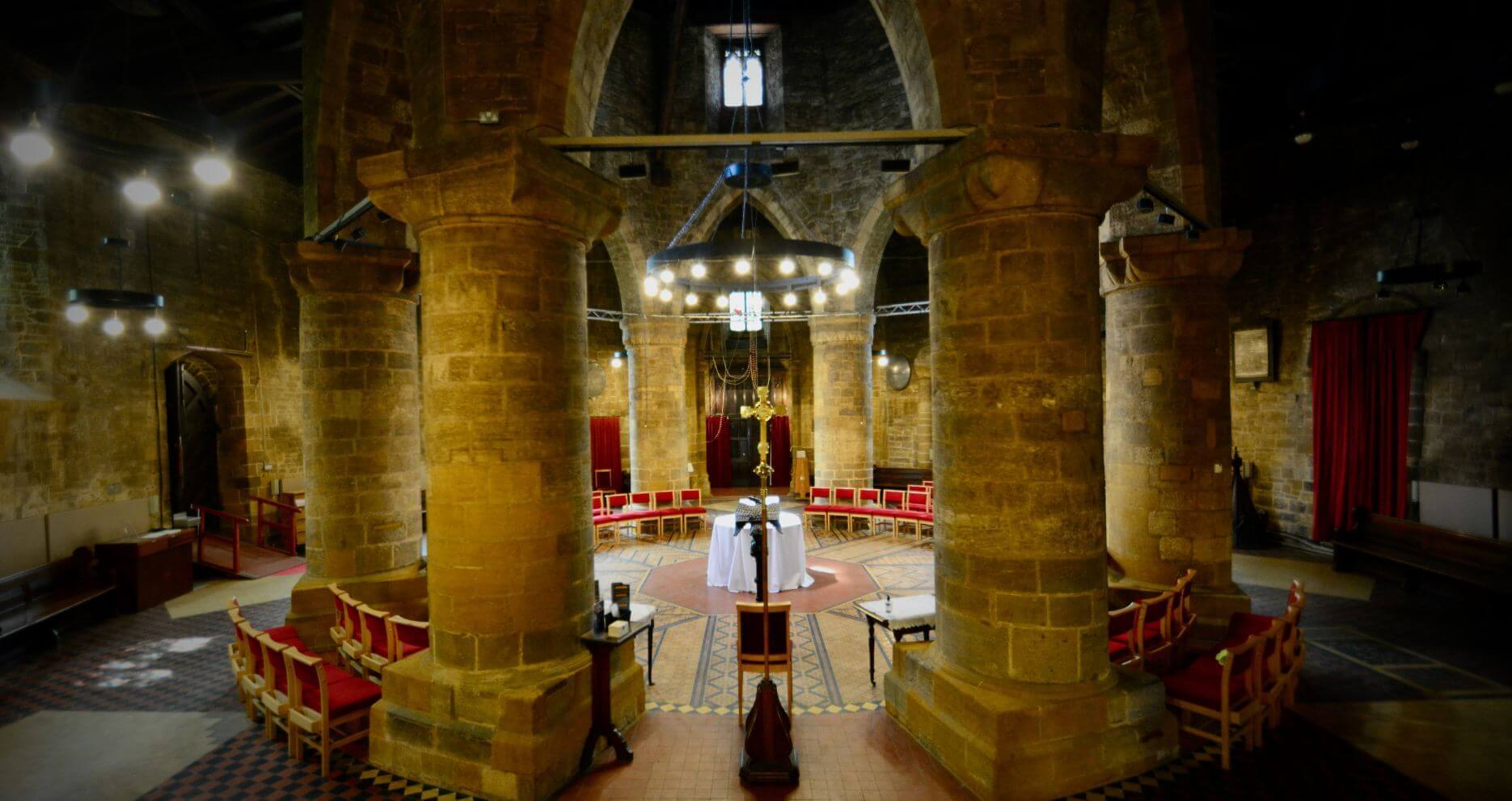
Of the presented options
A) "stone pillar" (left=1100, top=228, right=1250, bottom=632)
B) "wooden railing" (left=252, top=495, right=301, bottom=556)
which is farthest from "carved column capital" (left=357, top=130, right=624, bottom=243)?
"wooden railing" (left=252, top=495, right=301, bottom=556)

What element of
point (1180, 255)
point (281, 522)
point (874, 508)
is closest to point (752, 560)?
point (874, 508)

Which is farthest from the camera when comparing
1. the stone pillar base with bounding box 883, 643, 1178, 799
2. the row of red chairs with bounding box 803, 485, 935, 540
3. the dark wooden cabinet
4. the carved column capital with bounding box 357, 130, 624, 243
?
the row of red chairs with bounding box 803, 485, 935, 540

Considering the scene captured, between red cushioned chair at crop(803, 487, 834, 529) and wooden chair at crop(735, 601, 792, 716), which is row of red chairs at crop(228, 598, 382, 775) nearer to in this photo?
wooden chair at crop(735, 601, 792, 716)

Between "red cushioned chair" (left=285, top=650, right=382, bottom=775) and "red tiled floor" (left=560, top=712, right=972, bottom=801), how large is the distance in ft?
5.48

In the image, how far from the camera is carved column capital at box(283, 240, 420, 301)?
604 centimetres

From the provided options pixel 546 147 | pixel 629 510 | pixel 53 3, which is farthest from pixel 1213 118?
pixel 53 3

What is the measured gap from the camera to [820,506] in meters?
12.2

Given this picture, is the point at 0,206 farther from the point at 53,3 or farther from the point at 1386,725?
the point at 1386,725

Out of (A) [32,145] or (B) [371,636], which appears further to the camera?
(B) [371,636]

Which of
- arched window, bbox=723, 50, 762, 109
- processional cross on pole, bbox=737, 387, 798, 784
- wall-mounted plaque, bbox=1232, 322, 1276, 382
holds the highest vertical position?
arched window, bbox=723, 50, 762, 109

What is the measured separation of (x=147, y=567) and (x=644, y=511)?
6755 mm

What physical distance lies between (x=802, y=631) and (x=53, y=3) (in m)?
10.4

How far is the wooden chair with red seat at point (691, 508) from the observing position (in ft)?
40.4

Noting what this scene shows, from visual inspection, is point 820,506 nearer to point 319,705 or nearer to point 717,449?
point 717,449
